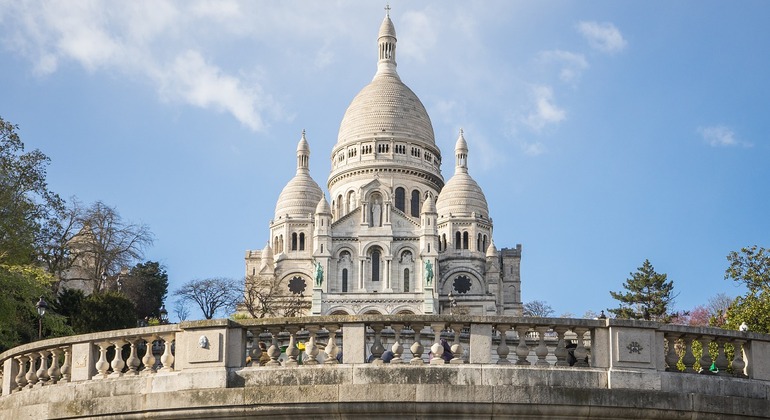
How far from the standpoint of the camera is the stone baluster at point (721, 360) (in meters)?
13.0

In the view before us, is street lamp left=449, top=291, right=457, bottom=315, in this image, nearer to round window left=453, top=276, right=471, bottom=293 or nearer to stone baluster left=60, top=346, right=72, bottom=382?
round window left=453, top=276, right=471, bottom=293

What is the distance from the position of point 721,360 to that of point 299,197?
119 m

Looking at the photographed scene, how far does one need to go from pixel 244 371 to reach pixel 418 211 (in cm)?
12133

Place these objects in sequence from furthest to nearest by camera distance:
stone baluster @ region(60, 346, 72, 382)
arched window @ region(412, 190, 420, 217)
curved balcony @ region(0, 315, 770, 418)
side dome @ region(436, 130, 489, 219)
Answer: arched window @ region(412, 190, 420, 217)
side dome @ region(436, 130, 489, 219)
stone baluster @ region(60, 346, 72, 382)
curved balcony @ region(0, 315, 770, 418)

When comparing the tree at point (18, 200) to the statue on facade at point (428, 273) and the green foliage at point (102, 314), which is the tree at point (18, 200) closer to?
the green foliage at point (102, 314)

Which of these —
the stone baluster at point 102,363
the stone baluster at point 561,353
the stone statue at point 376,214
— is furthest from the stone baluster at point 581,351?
the stone statue at point 376,214

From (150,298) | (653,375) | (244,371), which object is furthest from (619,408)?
(150,298)

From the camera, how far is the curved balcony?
488 inches

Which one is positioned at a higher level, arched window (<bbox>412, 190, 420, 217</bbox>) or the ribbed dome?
the ribbed dome

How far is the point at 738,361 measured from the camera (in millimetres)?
13203

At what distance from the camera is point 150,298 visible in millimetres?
82375

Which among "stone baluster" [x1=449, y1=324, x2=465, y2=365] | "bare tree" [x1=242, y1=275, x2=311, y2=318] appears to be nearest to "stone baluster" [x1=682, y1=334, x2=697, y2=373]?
"stone baluster" [x1=449, y1=324, x2=465, y2=365]

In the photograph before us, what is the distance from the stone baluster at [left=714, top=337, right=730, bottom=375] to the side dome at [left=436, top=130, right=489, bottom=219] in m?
115

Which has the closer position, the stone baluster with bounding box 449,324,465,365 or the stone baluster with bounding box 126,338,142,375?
the stone baluster with bounding box 449,324,465,365
